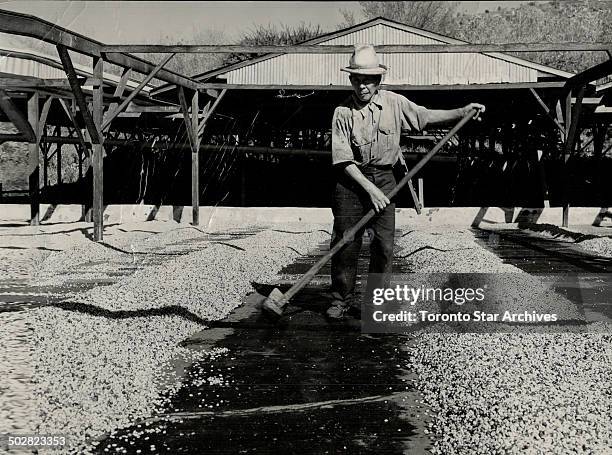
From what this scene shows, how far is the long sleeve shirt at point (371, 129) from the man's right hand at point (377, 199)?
9.7 inches

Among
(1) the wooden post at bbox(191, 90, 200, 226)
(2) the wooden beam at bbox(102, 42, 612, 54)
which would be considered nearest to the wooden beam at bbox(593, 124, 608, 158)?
(2) the wooden beam at bbox(102, 42, 612, 54)

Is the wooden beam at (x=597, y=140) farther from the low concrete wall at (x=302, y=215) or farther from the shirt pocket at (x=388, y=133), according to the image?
the shirt pocket at (x=388, y=133)

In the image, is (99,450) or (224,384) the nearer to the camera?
(99,450)

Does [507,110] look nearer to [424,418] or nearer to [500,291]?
[500,291]

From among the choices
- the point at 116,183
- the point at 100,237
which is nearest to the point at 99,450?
the point at 100,237

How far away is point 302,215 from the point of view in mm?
15680

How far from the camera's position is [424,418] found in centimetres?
311

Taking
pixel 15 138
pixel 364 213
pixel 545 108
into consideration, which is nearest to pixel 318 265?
pixel 364 213

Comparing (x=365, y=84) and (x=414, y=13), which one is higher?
(x=414, y=13)

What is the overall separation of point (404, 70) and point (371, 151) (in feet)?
39.9

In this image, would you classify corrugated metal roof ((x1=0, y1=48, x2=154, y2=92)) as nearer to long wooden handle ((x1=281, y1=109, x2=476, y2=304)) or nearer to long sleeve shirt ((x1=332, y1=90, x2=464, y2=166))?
long sleeve shirt ((x1=332, y1=90, x2=464, y2=166))

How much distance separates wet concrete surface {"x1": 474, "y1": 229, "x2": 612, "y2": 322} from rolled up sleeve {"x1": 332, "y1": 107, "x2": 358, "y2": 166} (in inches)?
79.8

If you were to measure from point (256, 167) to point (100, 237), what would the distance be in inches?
503

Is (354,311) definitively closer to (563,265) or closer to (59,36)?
(563,265)
